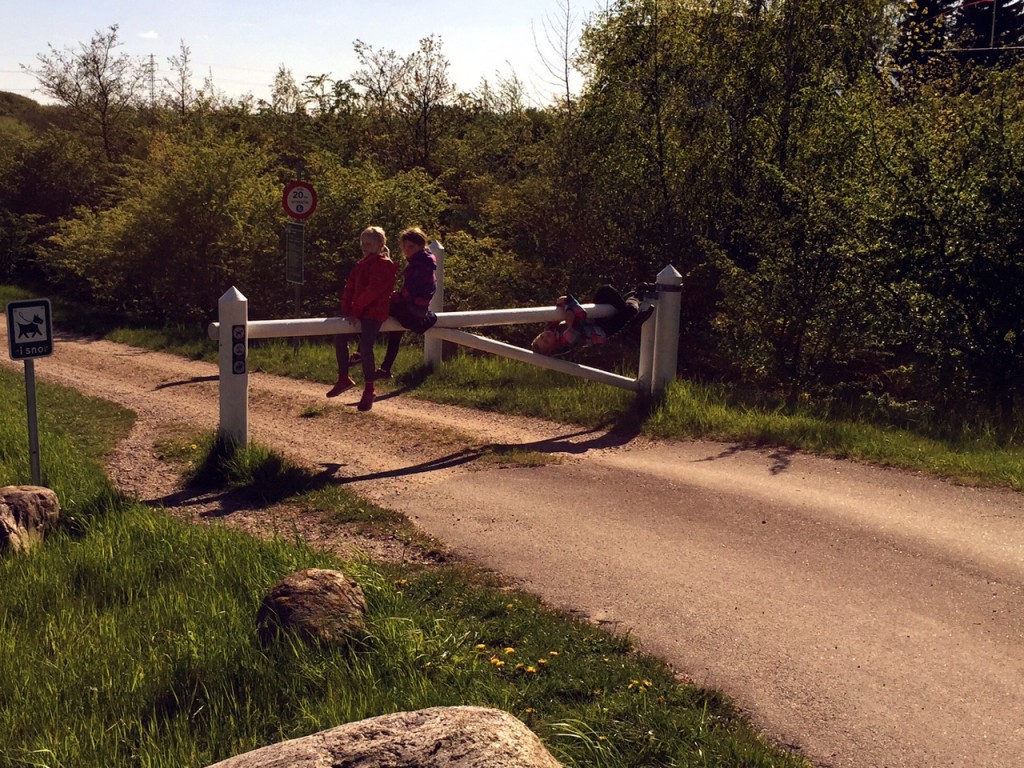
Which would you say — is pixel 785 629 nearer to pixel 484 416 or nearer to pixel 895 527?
pixel 895 527

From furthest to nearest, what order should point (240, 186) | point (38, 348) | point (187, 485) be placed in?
point (240, 186) < point (187, 485) < point (38, 348)

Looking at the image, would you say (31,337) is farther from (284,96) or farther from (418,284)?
(284,96)

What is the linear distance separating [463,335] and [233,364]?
220 cm

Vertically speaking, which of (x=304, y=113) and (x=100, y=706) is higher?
(x=304, y=113)

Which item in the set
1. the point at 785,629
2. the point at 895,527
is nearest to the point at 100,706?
the point at 785,629

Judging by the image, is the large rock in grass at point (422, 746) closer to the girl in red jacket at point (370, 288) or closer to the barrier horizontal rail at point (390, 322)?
the barrier horizontal rail at point (390, 322)

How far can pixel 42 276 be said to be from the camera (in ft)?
94.6

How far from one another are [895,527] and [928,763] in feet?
8.88

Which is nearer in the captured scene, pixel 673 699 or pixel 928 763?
pixel 928 763

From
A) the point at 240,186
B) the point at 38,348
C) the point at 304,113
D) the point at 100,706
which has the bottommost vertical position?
the point at 100,706

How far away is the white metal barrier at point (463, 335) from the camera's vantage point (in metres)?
7.31

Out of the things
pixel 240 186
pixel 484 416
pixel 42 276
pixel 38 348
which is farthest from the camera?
pixel 42 276

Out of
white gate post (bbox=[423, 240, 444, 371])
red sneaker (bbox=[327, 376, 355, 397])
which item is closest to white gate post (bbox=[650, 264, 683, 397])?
red sneaker (bbox=[327, 376, 355, 397])

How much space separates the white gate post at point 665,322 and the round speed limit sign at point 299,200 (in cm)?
789
